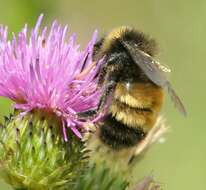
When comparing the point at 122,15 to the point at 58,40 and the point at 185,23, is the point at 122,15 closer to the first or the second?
the point at 185,23

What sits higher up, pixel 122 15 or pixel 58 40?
pixel 122 15

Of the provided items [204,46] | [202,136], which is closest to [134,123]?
[202,136]

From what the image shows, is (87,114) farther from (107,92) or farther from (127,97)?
(127,97)

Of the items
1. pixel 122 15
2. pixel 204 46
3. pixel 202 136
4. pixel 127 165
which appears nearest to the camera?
pixel 127 165

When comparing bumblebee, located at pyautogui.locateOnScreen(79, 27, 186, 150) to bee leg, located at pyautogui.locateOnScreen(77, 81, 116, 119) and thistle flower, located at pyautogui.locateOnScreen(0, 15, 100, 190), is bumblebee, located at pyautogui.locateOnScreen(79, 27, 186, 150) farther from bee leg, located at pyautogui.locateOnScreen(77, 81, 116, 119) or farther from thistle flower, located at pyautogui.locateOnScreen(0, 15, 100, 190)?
thistle flower, located at pyautogui.locateOnScreen(0, 15, 100, 190)

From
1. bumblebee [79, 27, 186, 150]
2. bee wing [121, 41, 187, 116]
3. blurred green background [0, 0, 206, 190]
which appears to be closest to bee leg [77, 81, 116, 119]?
bumblebee [79, 27, 186, 150]

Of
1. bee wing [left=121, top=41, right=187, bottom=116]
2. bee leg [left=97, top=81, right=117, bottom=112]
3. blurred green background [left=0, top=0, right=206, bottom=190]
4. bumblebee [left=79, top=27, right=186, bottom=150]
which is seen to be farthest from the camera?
blurred green background [left=0, top=0, right=206, bottom=190]

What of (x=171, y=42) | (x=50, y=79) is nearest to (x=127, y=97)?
(x=50, y=79)
